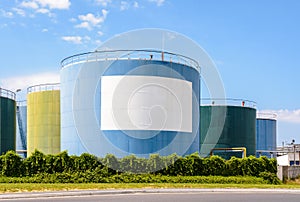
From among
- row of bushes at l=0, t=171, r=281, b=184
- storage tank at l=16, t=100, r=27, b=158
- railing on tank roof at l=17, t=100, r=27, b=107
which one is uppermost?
railing on tank roof at l=17, t=100, r=27, b=107

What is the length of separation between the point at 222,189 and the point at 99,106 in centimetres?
1021

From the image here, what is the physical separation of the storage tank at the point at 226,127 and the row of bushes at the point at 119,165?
10.7m

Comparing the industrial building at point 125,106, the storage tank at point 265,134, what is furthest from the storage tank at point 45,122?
the storage tank at point 265,134

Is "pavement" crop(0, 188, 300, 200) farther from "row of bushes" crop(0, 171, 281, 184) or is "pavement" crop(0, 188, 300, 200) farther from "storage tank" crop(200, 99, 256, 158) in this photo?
"storage tank" crop(200, 99, 256, 158)

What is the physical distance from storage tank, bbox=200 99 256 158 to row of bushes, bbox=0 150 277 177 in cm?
1066

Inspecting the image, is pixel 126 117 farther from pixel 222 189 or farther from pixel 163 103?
pixel 222 189

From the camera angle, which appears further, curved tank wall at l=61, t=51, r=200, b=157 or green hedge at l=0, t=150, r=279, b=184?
curved tank wall at l=61, t=51, r=200, b=157

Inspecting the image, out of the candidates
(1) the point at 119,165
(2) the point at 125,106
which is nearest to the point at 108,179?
(1) the point at 119,165

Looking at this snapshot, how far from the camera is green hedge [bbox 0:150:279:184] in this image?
26188 millimetres

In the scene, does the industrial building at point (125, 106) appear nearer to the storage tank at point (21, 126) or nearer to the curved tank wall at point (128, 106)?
the curved tank wall at point (128, 106)

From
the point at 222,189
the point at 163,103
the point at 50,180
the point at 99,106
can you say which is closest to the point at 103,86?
the point at 99,106

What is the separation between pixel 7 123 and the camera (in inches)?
1351

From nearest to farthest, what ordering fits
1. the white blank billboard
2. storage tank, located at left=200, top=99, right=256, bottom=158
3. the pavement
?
1. the pavement
2. the white blank billboard
3. storage tank, located at left=200, top=99, right=256, bottom=158

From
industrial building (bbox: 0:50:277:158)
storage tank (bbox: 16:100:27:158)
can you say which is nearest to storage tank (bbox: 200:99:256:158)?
industrial building (bbox: 0:50:277:158)
